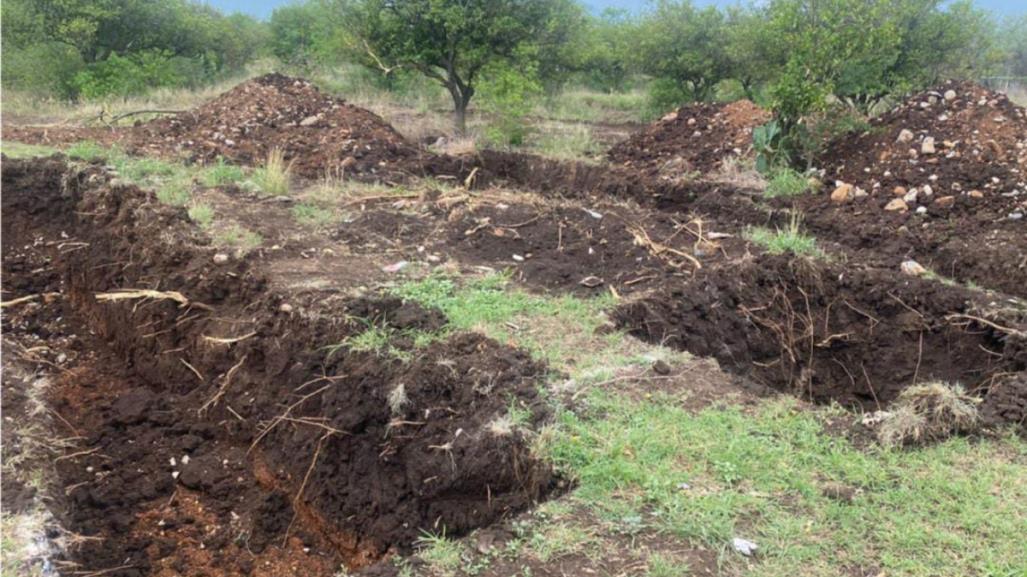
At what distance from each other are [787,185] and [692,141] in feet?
7.31

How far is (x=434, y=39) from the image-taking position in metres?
11.1

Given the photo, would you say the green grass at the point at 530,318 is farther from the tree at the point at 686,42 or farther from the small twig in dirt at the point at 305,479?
the tree at the point at 686,42

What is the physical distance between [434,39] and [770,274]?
7000 mm

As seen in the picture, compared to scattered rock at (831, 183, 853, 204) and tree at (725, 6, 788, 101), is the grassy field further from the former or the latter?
tree at (725, 6, 788, 101)

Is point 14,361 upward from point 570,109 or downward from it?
downward

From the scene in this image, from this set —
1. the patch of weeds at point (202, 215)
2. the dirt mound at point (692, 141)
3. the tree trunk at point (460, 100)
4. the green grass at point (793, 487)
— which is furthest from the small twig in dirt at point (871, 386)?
the tree trunk at point (460, 100)

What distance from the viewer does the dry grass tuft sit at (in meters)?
3.63

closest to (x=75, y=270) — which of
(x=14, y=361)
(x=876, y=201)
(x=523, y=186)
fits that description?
(x=14, y=361)

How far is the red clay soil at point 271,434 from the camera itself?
3707 millimetres

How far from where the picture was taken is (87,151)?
817cm

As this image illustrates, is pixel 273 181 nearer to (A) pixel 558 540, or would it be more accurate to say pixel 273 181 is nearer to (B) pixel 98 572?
(B) pixel 98 572

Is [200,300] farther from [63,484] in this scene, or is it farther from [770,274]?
[770,274]

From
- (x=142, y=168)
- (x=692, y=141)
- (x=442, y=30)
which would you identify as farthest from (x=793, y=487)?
(x=442, y=30)

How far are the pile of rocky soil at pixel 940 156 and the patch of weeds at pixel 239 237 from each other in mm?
5661
